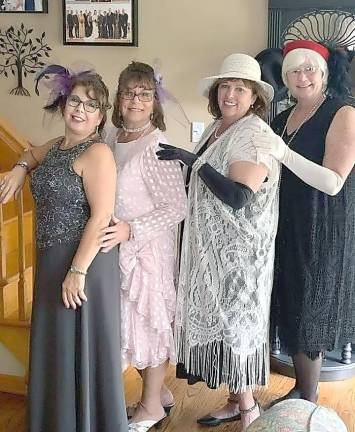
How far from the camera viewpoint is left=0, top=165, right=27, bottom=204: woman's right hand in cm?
215

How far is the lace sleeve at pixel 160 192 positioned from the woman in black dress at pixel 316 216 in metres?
0.41

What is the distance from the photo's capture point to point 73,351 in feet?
6.63

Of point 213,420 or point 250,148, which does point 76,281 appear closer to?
point 250,148

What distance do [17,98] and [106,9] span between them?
2.46ft

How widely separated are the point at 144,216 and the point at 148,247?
0.12m

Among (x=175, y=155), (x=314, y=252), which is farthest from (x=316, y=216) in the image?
(x=175, y=155)

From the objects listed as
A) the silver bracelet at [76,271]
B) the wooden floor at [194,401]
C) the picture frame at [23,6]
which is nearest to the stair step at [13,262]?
the wooden floor at [194,401]

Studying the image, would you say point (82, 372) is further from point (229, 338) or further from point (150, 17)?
point (150, 17)

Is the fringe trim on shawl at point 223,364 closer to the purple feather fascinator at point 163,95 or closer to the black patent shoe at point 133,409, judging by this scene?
the black patent shoe at point 133,409

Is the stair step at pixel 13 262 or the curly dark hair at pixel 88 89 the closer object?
the curly dark hair at pixel 88 89

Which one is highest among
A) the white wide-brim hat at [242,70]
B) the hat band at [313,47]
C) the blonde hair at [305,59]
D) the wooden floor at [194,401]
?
the hat band at [313,47]

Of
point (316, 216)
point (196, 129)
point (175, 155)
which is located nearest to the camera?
point (175, 155)

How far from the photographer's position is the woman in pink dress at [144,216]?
214cm

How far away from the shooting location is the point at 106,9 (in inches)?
138
